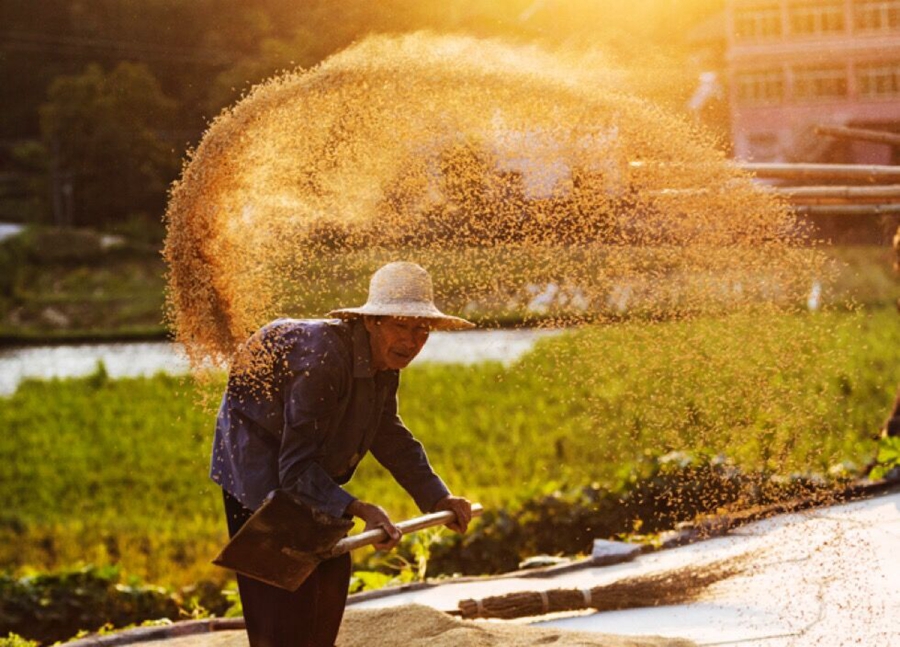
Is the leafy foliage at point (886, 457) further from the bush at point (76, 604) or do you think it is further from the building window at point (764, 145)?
the building window at point (764, 145)

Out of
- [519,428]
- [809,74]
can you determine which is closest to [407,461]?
[519,428]

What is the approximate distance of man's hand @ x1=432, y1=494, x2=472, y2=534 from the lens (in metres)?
3.82

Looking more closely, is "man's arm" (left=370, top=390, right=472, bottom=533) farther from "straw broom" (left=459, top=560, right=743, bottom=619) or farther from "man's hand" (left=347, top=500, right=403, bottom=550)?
"straw broom" (left=459, top=560, right=743, bottom=619)

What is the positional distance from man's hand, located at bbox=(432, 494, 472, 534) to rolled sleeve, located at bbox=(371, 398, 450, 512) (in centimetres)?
9

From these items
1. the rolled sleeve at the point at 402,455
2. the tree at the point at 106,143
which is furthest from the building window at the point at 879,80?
the tree at the point at 106,143

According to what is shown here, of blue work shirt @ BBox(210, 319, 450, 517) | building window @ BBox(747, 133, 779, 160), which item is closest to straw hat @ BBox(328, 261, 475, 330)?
blue work shirt @ BBox(210, 319, 450, 517)

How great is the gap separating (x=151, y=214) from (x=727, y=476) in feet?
80.5

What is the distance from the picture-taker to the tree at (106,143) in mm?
23078

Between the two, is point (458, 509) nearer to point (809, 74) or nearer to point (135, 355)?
point (809, 74)

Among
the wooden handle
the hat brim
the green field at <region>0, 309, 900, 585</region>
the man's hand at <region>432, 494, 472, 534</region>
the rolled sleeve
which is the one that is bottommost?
the green field at <region>0, 309, 900, 585</region>

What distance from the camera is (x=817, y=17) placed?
11555 mm

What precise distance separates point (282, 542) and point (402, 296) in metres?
0.71

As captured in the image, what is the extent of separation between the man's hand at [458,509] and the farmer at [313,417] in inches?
0.8

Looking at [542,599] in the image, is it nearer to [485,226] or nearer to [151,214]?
[485,226]
